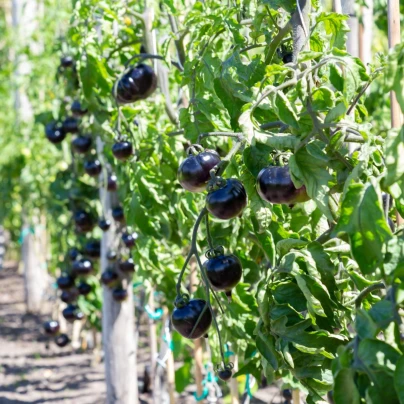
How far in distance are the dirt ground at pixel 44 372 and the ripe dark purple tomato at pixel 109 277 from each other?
1.22 meters

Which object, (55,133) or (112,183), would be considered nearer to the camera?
(112,183)

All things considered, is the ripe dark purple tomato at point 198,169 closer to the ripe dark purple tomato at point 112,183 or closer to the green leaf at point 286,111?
the green leaf at point 286,111

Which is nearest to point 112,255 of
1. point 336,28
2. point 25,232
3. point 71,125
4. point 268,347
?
point 71,125

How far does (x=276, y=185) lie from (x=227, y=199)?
0.09 m

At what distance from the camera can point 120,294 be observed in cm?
329

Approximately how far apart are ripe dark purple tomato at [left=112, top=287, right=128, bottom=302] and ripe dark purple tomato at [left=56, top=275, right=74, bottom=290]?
1.90 feet

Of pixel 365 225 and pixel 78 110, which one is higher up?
pixel 78 110

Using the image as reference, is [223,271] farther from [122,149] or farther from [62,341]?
[62,341]

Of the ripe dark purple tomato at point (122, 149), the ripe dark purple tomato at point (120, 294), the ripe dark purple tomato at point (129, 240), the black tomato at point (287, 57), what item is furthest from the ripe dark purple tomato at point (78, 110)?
the black tomato at point (287, 57)

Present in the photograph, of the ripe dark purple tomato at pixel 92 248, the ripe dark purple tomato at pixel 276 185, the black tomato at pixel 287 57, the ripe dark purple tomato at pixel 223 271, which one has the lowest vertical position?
the ripe dark purple tomato at pixel 223 271

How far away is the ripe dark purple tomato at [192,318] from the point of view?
57.9 inches

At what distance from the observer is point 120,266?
3311 mm

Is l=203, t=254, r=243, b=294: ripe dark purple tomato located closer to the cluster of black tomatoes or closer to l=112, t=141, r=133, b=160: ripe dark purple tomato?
the cluster of black tomatoes

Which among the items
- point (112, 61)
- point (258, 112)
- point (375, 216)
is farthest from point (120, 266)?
point (375, 216)
